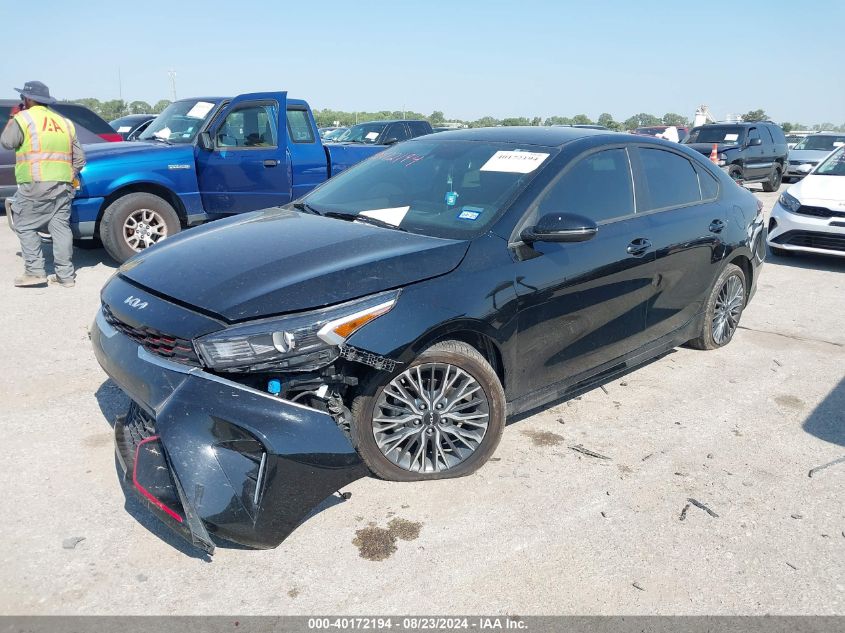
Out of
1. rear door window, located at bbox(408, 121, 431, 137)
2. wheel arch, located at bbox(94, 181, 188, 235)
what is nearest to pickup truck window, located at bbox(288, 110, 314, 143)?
wheel arch, located at bbox(94, 181, 188, 235)

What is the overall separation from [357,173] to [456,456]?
2.11 meters

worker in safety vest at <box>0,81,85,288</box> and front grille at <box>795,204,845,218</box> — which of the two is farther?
front grille at <box>795,204,845,218</box>

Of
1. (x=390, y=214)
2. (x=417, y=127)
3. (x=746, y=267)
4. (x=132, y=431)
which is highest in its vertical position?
(x=417, y=127)

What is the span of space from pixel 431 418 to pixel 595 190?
1.73 meters

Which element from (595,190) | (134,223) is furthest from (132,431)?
(134,223)

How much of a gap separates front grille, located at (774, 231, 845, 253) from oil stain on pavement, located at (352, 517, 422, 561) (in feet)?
24.7

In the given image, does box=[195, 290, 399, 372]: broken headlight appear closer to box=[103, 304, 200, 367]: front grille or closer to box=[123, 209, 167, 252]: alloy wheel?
box=[103, 304, 200, 367]: front grille

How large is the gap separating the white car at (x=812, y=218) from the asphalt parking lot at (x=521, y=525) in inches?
179

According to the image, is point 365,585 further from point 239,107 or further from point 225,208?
point 239,107

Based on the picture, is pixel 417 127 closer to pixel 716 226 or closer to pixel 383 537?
pixel 716 226

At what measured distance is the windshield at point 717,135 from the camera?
16078mm

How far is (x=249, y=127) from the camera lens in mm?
8438

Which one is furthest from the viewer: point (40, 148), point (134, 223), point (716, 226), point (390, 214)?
point (134, 223)

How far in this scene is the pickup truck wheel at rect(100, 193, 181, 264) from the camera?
24.7 feet
